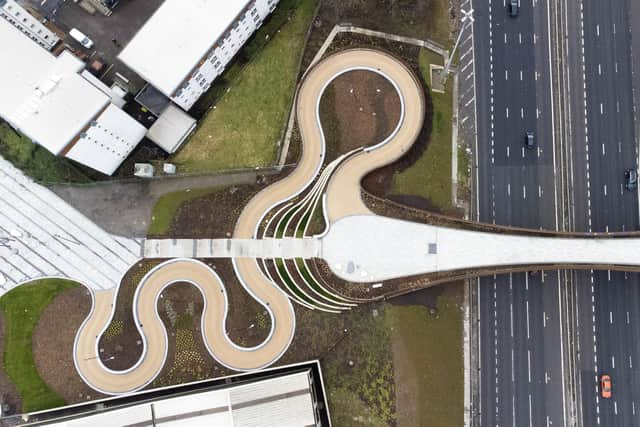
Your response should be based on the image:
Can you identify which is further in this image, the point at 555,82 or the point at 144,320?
the point at 555,82

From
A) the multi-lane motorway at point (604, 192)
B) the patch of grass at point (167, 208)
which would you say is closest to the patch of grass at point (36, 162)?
the patch of grass at point (167, 208)

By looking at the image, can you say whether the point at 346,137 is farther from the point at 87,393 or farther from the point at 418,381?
the point at 87,393

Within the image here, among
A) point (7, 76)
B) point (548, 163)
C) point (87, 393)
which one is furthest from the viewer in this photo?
point (548, 163)

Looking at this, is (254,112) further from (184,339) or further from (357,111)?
(184,339)

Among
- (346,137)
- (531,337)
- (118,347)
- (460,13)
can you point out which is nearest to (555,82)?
(460,13)

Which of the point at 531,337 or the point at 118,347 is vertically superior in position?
the point at 531,337

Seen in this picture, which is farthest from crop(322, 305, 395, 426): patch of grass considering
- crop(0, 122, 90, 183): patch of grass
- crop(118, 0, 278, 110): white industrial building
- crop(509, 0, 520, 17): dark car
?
crop(509, 0, 520, 17): dark car

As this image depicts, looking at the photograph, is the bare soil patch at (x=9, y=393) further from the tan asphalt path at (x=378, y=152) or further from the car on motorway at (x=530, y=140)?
the car on motorway at (x=530, y=140)

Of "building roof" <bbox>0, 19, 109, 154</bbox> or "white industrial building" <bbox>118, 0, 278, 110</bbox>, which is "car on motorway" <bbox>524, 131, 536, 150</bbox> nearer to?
"white industrial building" <bbox>118, 0, 278, 110</bbox>
